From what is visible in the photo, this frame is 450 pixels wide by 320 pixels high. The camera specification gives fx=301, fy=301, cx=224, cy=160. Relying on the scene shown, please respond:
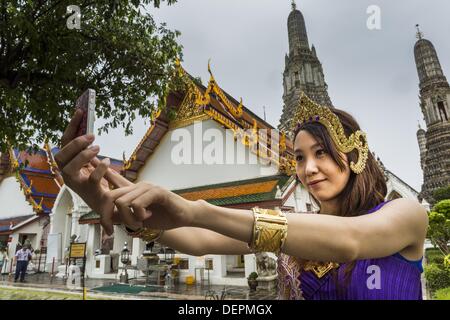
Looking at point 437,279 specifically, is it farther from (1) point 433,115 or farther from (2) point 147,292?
(1) point 433,115

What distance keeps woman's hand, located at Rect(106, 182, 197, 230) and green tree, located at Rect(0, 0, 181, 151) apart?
4.88 meters

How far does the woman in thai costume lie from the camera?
0.95 meters

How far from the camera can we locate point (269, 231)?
96 cm

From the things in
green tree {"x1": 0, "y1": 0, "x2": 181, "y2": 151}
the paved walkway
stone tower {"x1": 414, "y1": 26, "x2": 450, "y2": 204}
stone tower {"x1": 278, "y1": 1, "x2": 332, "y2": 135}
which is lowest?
the paved walkway

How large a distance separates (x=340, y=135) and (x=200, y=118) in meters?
10.7

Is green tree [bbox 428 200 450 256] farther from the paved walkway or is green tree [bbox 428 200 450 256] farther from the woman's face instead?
the woman's face

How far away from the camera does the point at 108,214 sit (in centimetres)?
96

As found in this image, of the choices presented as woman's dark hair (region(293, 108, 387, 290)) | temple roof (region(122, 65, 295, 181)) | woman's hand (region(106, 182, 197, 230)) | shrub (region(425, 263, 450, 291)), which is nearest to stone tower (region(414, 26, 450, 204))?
shrub (region(425, 263, 450, 291))

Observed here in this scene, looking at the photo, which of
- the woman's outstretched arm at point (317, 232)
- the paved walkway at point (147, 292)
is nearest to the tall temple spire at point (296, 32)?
the paved walkway at point (147, 292)

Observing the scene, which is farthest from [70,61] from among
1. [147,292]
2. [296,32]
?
[296,32]

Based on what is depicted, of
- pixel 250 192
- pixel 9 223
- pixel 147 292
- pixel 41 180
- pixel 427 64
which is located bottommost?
pixel 147 292

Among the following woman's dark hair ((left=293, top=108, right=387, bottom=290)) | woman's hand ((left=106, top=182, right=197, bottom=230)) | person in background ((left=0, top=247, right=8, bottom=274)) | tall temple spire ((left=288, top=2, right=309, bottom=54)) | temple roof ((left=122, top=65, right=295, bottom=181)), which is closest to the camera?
woman's hand ((left=106, top=182, right=197, bottom=230))

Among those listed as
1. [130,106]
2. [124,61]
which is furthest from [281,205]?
[124,61]

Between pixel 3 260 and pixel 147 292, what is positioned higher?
pixel 3 260
